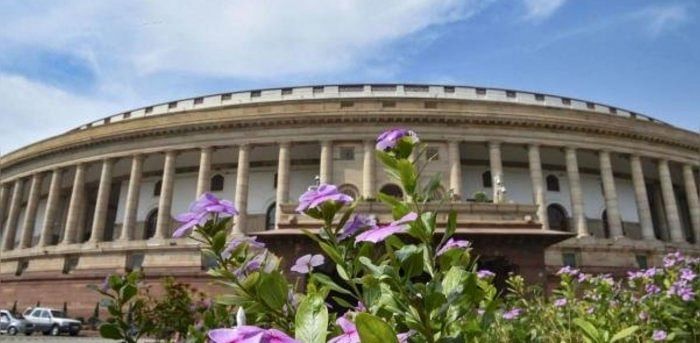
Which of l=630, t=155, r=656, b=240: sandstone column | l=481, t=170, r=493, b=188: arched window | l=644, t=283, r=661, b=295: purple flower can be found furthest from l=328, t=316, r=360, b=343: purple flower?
l=630, t=155, r=656, b=240: sandstone column

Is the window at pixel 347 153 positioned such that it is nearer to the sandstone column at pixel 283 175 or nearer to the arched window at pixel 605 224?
the sandstone column at pixel 283 175

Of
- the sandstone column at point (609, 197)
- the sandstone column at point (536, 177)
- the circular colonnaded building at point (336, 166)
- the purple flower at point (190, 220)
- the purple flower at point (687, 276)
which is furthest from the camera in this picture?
the sandstone column at point (609, 197)

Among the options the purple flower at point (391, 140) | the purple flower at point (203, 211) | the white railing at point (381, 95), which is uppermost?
the white railing at point (381, 95)

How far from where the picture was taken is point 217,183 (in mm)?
39906

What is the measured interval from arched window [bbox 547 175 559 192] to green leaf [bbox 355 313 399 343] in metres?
40.6

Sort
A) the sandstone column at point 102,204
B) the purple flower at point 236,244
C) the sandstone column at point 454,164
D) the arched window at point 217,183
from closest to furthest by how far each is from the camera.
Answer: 1. the purple flower at point 236,244
2. the sandstone column at point 454,164
3. the sandstone column at point 102,204
4. the arched window at point 217,183

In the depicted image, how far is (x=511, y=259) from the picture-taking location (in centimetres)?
1178

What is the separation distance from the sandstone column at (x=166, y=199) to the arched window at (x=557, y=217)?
27.5 metres

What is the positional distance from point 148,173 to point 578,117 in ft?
110

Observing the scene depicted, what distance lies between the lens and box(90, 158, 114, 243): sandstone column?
37169mm

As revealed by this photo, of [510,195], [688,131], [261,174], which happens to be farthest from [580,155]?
[261,174]

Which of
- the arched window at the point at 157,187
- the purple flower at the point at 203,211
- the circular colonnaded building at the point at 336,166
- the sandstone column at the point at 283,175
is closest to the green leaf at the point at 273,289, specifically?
the purple flower at the point at 203,211

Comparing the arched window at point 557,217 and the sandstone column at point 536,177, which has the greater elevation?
the sandstone column at point 536,177

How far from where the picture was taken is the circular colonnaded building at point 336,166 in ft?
113
